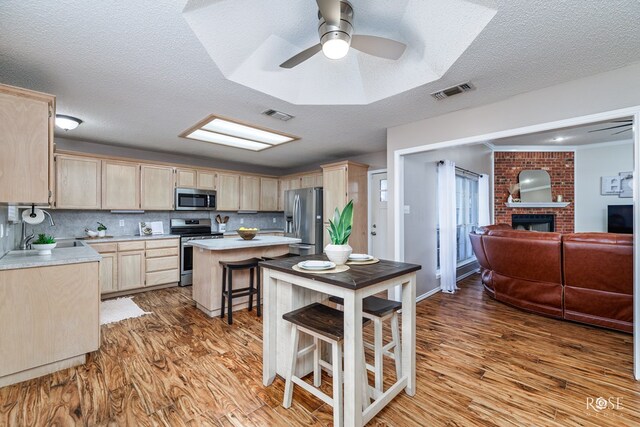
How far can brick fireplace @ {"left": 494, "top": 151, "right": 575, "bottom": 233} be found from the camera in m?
5.96

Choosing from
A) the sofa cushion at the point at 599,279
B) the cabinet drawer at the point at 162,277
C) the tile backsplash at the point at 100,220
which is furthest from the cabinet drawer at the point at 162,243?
the sofa cushion at the point at 599,279

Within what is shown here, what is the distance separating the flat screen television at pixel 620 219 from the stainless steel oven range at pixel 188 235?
302 inches

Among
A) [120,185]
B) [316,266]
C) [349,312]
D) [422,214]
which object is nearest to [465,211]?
[422,214]

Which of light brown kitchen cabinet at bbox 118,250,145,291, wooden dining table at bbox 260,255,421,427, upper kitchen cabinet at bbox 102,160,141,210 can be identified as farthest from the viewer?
upper kitchen cabinet at bbox 102,160,141,210

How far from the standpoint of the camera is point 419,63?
2.34 m

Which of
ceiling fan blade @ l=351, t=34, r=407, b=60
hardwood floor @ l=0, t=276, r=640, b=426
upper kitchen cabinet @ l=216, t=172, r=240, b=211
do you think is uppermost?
ceiling fan blade @ l=351, t=34, r=407, b=60

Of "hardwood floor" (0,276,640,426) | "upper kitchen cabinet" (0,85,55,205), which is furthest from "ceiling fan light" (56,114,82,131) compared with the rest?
"hardwood floor" (0,276,640,426)

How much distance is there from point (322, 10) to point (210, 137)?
3.06 meters

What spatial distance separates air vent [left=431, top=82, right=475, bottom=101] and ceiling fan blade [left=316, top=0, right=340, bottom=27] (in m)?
1.46

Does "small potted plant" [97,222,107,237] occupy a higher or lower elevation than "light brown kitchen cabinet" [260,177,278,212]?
lower

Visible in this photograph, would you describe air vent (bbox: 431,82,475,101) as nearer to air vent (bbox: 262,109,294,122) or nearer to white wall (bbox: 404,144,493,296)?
white wall (bbox: 404,144,493,296)

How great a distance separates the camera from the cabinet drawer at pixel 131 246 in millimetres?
4158

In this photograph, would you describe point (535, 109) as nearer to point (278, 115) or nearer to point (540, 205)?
point (278, 115)

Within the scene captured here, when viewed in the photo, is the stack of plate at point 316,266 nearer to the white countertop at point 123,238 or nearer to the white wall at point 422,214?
the white wall at point 422,214
